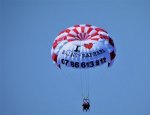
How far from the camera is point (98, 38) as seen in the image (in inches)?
1900

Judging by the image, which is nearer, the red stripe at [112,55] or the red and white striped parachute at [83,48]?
the red and white striped parachute at [83,48]

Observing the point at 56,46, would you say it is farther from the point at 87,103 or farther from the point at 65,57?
the point at 87,103

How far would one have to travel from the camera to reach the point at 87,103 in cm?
4881

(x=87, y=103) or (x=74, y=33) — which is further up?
(x=74, y=33)

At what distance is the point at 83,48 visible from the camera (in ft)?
155

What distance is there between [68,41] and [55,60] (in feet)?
6.12

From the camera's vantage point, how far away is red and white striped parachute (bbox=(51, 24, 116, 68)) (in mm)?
47188

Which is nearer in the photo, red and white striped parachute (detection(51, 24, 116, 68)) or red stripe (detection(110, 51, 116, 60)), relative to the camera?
red and white striped parachute (detection(51, 24, 116, 68))

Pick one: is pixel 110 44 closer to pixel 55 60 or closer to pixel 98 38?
pixel 98 38

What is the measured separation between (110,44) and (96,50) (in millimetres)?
1570

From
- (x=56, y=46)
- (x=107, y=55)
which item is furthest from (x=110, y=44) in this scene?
(x=56, y=46)

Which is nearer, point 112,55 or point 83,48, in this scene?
point 83,48

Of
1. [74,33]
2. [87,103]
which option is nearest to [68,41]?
[74,33]

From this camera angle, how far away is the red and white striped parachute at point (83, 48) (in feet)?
155
